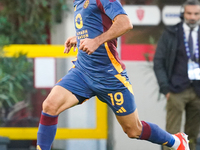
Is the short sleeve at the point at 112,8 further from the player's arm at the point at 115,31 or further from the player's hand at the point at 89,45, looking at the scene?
the player's hand at the point at 89,45

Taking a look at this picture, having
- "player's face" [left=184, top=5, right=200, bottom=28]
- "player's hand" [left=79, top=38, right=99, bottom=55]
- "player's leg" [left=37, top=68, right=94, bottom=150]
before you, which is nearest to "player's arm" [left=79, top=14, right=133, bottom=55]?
"player's hand" [left=79, top=38, right=99, bottom=55]

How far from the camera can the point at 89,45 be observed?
3.70 meters

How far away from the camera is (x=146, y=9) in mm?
6910

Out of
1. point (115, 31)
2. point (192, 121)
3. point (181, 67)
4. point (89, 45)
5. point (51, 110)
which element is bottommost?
point (192, 121)

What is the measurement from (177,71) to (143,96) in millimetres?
1206

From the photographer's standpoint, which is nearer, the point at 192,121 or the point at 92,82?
the point at 92,82

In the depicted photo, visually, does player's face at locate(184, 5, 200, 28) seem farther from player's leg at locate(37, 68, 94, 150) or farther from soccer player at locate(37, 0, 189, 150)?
player's leg at locate(37, 68, 94, 150)

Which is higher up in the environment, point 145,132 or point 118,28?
point 118,28

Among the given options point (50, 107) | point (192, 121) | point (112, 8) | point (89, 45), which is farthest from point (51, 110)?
point (192, 121)

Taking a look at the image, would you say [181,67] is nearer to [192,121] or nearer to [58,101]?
[192,121]

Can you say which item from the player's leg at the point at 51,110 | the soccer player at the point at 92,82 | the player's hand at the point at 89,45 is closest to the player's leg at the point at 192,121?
the soccer player at the point at 92,82

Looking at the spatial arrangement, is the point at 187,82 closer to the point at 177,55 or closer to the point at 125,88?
the point at 177,55

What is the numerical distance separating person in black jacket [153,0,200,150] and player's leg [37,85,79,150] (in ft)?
5.37

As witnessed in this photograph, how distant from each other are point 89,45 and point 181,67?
1.84 metres
